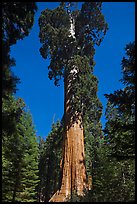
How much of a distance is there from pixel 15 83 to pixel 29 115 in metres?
19.0

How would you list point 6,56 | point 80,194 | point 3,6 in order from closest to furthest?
point 6,56
point 3,6
point 80,194

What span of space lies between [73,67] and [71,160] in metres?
5.95

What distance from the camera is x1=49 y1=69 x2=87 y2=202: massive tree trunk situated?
12.2m

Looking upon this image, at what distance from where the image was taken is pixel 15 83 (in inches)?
266

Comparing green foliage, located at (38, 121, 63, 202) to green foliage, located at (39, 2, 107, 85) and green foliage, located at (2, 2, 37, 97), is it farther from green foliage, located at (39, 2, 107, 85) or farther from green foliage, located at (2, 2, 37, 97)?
green foliage, located at (2, 2, 37, 97)

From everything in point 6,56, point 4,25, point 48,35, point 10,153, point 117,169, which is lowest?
point 117,169

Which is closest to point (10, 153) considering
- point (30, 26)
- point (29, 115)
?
point (29, 115)

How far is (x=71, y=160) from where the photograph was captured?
1313 centimetres

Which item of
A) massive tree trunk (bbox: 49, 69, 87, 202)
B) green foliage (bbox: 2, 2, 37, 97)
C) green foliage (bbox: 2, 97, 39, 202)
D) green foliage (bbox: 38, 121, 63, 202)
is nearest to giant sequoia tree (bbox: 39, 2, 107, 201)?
massive tree trunk (bbox: 49, 69, 87, 202)

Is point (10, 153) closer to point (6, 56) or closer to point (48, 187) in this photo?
point (6, 56)

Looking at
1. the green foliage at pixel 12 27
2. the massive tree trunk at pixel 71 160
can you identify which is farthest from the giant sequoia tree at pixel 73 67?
the green foliage at pixel 12 27

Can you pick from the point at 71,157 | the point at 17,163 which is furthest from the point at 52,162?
the point at 71,157

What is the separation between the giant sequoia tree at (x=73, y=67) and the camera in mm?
12852

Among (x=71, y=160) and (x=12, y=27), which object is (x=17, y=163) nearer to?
(x=71, y=160)
